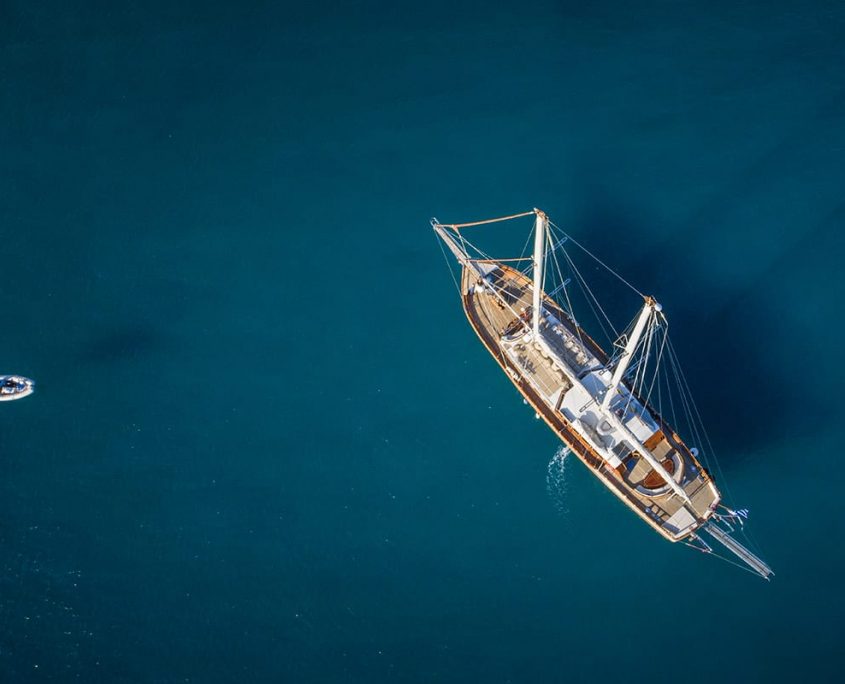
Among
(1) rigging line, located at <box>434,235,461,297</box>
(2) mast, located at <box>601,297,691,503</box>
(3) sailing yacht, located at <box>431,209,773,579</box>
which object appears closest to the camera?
(2) mast, located at <box>601,297,691,503</box>

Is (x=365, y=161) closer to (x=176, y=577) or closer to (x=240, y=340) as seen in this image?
(x=240, y=340)

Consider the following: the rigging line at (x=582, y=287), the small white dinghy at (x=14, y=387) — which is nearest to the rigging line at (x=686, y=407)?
the rigging line at (x=582, y=287)

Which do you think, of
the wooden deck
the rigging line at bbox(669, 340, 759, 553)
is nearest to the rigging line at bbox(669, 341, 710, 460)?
the rigging line at bbox(669, 340, 759, 553)

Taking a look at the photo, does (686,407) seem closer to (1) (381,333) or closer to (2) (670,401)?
(2) (670,401)

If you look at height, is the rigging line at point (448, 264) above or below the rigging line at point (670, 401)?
above

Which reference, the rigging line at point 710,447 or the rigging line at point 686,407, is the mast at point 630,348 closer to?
the rigging line at point 686,407

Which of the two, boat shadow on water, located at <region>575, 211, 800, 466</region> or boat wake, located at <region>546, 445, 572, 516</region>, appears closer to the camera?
boat wake, located at <region>546, 445, 572, 516</region>

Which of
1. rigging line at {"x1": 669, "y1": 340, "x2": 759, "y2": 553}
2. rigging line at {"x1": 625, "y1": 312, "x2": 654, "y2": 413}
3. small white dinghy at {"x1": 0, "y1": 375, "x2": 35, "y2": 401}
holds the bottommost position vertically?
rigging line at {"x1": 669, "y1": 340, "x2": 759, "y2": 553}

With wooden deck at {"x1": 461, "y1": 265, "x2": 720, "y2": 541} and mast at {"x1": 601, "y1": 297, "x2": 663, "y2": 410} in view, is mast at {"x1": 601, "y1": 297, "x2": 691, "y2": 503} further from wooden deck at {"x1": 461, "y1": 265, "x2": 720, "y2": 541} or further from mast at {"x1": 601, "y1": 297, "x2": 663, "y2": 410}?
wooden deck at {"x1": 461, "y1": 265, "x2": 720, "y2": 541}
